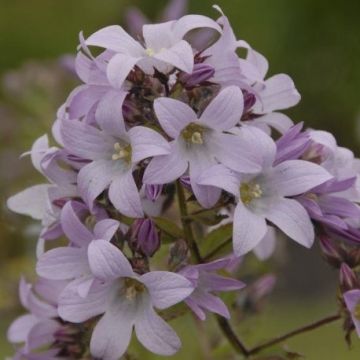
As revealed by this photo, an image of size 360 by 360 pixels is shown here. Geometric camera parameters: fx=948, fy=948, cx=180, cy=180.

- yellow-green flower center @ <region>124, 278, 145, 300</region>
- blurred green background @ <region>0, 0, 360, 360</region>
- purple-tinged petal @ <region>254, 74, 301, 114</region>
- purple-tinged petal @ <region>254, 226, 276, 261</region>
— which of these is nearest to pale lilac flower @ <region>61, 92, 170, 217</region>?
yellow-green flower center @ <region>124, 278, 145, 300</region>

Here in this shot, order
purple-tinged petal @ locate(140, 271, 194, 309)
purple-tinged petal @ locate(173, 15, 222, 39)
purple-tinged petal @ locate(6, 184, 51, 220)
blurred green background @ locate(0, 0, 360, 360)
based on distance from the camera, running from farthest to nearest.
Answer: blurred green background @ locate(0, 0, 360, 360) → purple-tinged petal @ locate(6, 184, 51, 220) → purple-tinged petal @ locate(173, 15, 222, 39) → purple-tinged petal @ locate(140, 271, 194, 309)

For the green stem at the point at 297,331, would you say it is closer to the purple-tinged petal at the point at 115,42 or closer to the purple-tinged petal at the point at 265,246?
the purple-tinged petal at the point at 265,246

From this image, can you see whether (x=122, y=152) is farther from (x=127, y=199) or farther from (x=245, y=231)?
(x=245, y=231)

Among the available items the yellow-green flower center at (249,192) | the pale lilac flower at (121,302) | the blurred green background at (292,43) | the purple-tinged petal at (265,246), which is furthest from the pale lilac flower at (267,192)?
the blurred green background at (292,43)

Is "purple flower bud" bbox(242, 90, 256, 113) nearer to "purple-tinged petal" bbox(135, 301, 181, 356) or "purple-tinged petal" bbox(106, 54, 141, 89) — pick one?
"purple-tinged petal" bbox(106, 54, 141, 89)

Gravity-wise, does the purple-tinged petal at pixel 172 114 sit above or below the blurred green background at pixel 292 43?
above
